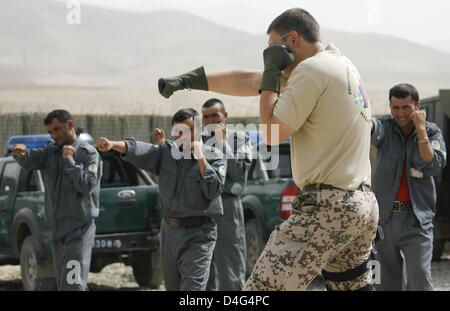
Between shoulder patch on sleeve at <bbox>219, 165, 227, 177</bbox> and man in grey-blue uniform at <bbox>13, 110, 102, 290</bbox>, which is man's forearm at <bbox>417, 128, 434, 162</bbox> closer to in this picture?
shoulder patch on sleeve at <bbox>219, 165, 227, 177</bbox>

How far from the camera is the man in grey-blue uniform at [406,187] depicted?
7.41 m

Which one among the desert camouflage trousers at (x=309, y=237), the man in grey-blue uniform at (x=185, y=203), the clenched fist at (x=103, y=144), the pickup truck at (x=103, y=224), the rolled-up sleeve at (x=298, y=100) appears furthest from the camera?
the pickup truck at (x=103, y=224)

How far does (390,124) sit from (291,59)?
3.29 metres

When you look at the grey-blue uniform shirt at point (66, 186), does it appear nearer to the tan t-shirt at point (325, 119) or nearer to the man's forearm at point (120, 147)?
the man's forearm at point (120, 147)

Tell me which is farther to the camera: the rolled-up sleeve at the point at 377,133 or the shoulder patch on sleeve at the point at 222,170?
the shoulder patch on sleeve at the point at 222,170

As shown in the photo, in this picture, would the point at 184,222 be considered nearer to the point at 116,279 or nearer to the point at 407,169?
the point at 407,169

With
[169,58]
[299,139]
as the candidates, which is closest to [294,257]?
[299,139]

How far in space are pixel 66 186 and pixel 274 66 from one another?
13.8 ft

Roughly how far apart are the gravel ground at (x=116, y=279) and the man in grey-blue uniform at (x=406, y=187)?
10.3ft

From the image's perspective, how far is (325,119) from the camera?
4609mm

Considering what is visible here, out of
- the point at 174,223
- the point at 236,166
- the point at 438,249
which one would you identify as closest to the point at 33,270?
the point at 236,166

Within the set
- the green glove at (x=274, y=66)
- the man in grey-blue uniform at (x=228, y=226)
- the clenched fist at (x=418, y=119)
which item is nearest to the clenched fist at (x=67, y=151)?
the man in grey-blue uniform at (x=228, y=226)

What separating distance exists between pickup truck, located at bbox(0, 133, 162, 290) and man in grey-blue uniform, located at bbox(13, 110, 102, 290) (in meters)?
1.34
